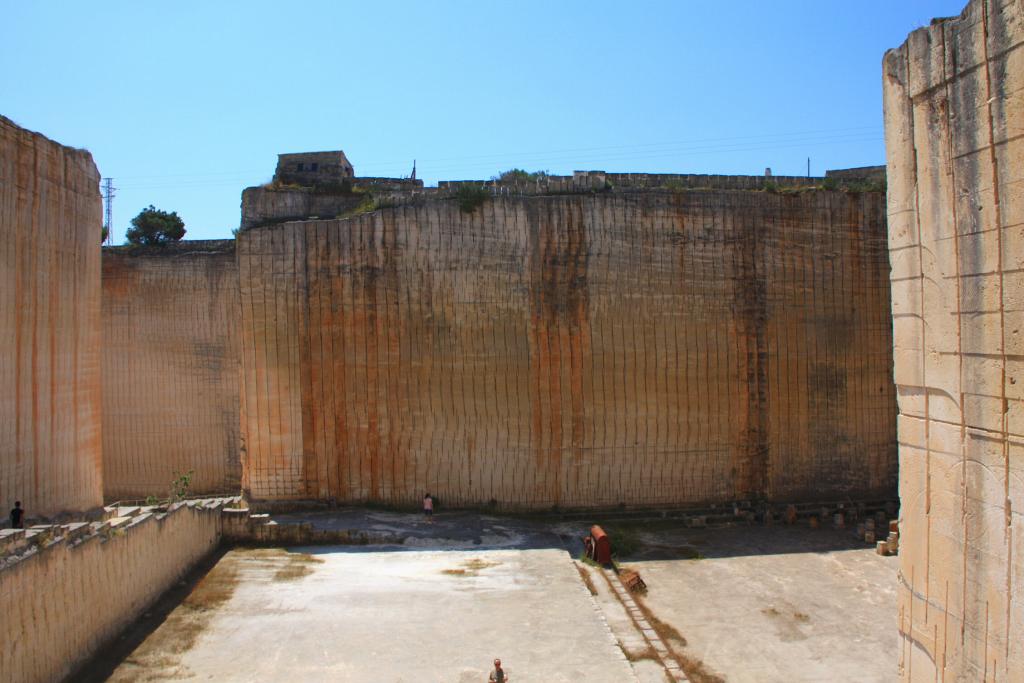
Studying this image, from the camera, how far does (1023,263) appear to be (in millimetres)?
3889

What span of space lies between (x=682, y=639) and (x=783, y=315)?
7471 mm

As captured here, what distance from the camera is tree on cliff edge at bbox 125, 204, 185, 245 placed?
75.7ft

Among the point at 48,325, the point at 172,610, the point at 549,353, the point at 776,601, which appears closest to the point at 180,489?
the point at 48,325

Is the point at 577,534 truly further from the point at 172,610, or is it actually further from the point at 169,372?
the point at 169,372

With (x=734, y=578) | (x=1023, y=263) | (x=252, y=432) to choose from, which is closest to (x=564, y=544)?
(x=734, y=578)

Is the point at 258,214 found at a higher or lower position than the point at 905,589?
higher

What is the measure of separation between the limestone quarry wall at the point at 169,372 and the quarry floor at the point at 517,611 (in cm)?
888

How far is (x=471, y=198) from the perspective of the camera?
538 inches

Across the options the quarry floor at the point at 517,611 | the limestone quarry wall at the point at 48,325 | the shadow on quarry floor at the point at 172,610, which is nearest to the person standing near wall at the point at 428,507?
the quarry floor at the point at 517,611

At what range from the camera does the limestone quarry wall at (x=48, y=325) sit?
33.3 ft

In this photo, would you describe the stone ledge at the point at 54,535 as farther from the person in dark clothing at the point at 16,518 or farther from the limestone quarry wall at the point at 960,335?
the limestone quarry wall at the point at 960,335

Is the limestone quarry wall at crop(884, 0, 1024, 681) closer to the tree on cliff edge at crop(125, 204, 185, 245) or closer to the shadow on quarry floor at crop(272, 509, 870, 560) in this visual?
the shadow on quarry floor at crop(272, 509, 870, 560)

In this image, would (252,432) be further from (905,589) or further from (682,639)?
(905,589)

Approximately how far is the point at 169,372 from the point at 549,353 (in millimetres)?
12212
